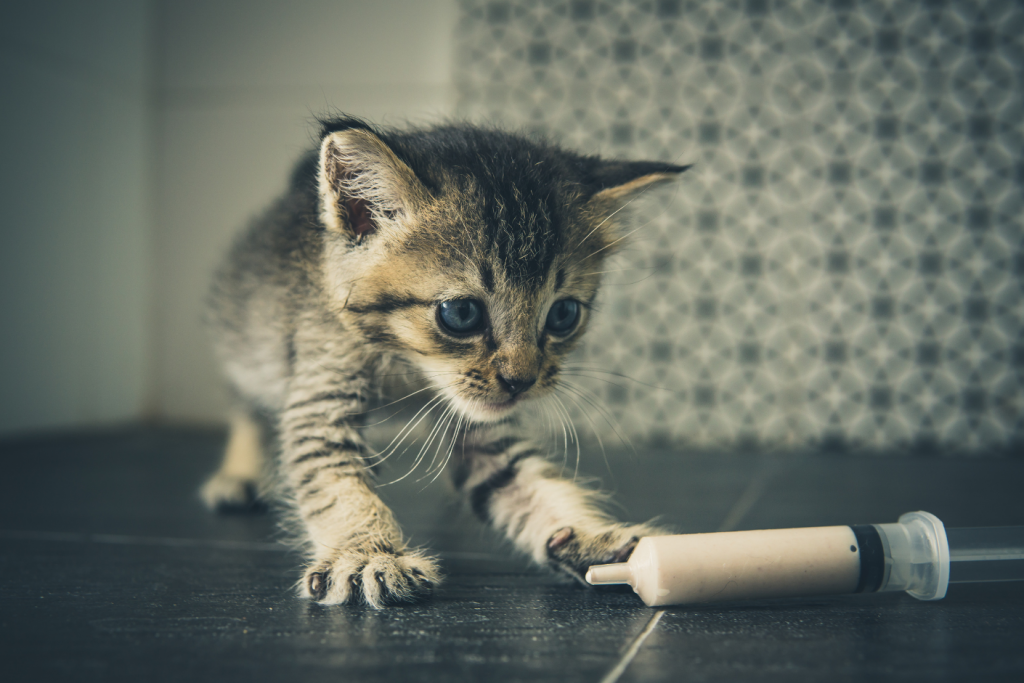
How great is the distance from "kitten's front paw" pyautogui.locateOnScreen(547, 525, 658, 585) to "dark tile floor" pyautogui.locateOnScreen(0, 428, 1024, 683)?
3 cm

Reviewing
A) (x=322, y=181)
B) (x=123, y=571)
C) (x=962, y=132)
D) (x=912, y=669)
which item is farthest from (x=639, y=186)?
(x=962, y=132)

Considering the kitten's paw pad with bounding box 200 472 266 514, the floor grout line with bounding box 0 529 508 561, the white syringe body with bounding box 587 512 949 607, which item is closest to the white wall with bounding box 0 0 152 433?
the kitten's paw pad with bounding box 200 472 266 514

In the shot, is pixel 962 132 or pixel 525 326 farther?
pixel 962 132

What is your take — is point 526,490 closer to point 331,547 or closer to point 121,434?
point 331,547

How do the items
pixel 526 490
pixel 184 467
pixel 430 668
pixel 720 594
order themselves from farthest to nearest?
1. pixel 184 467
2. pixel 526 490
3. pixel 720 594
4. pixel 430 668

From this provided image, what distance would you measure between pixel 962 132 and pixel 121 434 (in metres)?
2.87

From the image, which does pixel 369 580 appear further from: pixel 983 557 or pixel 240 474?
pixel 240 474

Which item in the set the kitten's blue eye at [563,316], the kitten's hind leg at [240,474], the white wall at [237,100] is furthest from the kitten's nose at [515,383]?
the white wall at [237,100]

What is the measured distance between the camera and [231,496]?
1371 mm

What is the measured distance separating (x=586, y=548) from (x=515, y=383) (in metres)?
0.22

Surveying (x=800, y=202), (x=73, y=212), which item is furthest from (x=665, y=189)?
(x=73, y=212)

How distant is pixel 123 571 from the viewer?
92 centimetres

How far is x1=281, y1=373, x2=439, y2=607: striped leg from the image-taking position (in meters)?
0.81

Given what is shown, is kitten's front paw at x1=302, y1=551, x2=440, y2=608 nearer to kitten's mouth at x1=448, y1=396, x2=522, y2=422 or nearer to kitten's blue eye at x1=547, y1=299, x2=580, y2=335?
kitten's mouth at x1=448, y1=396, x2=522, y2=422
